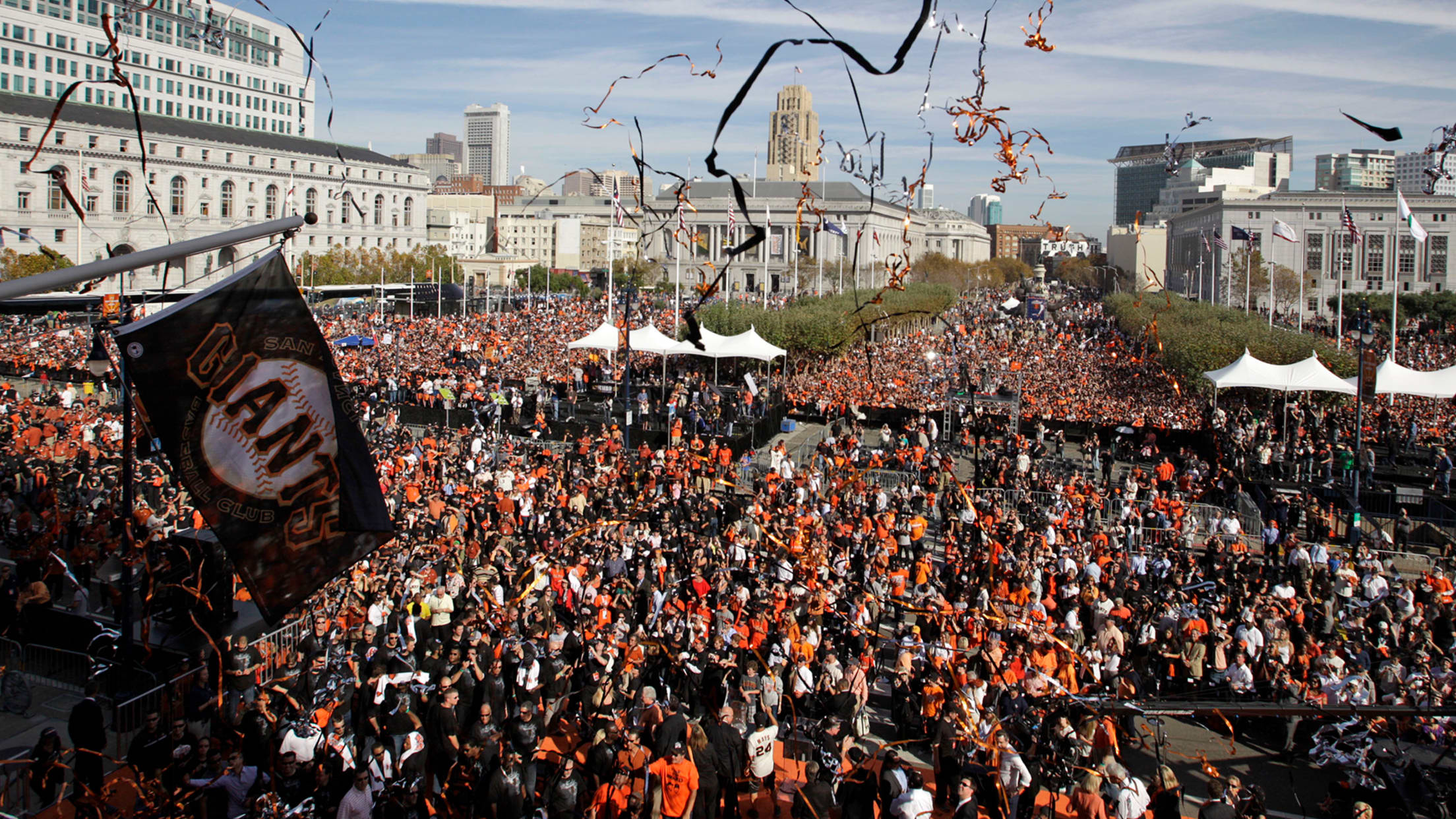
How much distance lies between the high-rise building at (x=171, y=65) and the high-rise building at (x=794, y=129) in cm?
7068

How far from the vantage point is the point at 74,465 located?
57.3 ft

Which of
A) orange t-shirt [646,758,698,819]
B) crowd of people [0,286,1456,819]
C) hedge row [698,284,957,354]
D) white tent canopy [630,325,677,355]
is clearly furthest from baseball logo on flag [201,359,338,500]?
hedge row [698,284,957,354]

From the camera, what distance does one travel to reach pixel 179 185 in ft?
228

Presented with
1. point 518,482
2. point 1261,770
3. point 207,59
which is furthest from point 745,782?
point 207,59

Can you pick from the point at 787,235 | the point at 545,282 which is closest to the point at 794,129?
the point at 787,235

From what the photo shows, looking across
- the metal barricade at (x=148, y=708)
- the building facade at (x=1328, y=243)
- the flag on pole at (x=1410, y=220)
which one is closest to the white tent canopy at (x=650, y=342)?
the metal barricade at (x=148, y=708)

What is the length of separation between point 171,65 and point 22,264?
3790cm

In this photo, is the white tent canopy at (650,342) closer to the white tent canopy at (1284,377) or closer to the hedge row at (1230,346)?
the white tent canopy at (1284,377)

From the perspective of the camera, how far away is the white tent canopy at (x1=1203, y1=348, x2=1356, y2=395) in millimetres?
22656

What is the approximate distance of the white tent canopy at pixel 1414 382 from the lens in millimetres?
22266

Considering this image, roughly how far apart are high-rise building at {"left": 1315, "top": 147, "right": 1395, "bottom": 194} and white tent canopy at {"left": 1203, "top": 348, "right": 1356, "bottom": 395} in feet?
326

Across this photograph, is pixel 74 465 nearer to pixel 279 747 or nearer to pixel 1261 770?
pixel 279 747

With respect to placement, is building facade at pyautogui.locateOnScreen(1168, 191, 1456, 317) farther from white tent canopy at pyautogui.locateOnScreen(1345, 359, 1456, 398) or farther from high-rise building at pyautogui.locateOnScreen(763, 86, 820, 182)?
high-rise building at pyautogui.locateOnScreen(763, 86, 820, 182)

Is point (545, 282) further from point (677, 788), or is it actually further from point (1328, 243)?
point (677, 788)
